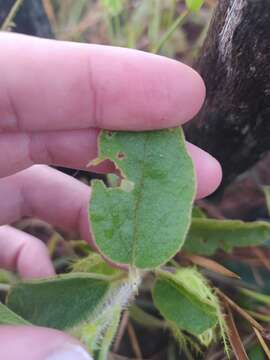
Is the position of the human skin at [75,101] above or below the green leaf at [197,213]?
above

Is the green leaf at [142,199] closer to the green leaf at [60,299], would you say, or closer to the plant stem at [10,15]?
the green leaf at [60,299]

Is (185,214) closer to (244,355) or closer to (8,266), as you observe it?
(244,355)

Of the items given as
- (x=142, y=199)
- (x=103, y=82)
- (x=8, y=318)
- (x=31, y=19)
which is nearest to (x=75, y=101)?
(x=103, y=82)

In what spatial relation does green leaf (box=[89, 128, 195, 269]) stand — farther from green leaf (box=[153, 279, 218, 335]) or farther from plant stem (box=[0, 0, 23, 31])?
plant stem (box=[0, 0, 23, 31])

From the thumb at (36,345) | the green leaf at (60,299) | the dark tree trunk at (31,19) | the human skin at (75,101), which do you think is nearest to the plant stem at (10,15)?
the dark tree trunk at (31,19)

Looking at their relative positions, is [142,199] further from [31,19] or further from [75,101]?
[31,19]

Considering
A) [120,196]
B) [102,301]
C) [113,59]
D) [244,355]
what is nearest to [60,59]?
[113,59]

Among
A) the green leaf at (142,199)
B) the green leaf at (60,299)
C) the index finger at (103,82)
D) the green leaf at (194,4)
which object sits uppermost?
the green leaf at (194,4)
